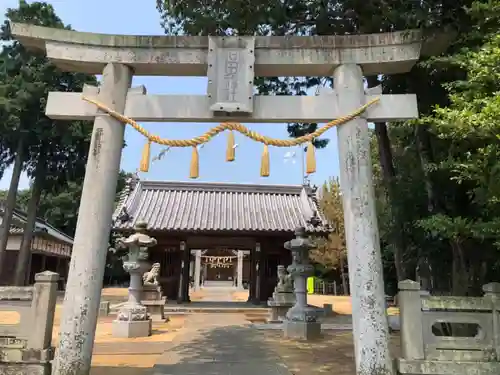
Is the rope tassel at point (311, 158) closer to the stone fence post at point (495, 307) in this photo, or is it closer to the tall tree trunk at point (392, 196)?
the stone fence post at point (495, 307)

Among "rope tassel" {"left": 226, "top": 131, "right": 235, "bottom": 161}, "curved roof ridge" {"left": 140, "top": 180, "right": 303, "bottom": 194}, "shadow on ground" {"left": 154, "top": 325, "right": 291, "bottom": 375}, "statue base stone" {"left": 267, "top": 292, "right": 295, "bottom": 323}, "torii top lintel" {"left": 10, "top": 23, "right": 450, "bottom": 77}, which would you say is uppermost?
"curved roof ridge" {"left": 140, "top": 180, "right": 303, "bottom": 194}

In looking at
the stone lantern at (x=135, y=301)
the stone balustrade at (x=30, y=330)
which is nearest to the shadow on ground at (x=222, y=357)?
the stone lantern at (x=135, y=301)

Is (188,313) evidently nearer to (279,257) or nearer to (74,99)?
(279,257)

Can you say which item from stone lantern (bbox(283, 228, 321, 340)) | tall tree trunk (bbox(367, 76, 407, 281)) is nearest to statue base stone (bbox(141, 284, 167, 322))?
stone lantern (bbox(283, 228, 321, 340))

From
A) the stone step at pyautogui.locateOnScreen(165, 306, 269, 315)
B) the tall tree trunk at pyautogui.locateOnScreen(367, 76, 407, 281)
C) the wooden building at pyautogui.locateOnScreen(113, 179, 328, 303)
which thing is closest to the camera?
the tall tree trunk at pyautogui.locateOnScreen(367, 76, 407, 281)

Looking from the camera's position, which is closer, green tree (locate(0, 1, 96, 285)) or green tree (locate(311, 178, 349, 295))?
green tree (locate(0, 1, 96, 285))

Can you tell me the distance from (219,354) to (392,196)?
4.92 meters

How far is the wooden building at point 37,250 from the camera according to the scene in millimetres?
26016

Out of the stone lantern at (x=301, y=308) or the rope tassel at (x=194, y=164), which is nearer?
the rope tassel at (x=194, y=164)

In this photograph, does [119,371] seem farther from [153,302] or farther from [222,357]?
[153,302]

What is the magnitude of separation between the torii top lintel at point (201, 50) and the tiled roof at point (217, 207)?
12368 mm

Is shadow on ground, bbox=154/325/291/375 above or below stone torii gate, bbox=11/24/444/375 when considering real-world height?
below

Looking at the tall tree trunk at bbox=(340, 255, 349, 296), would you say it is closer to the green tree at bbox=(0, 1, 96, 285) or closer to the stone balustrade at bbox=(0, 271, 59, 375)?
the green tree at bbox=(0, 1, 96, 285)

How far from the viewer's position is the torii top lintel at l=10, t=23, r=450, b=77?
5848 mm
